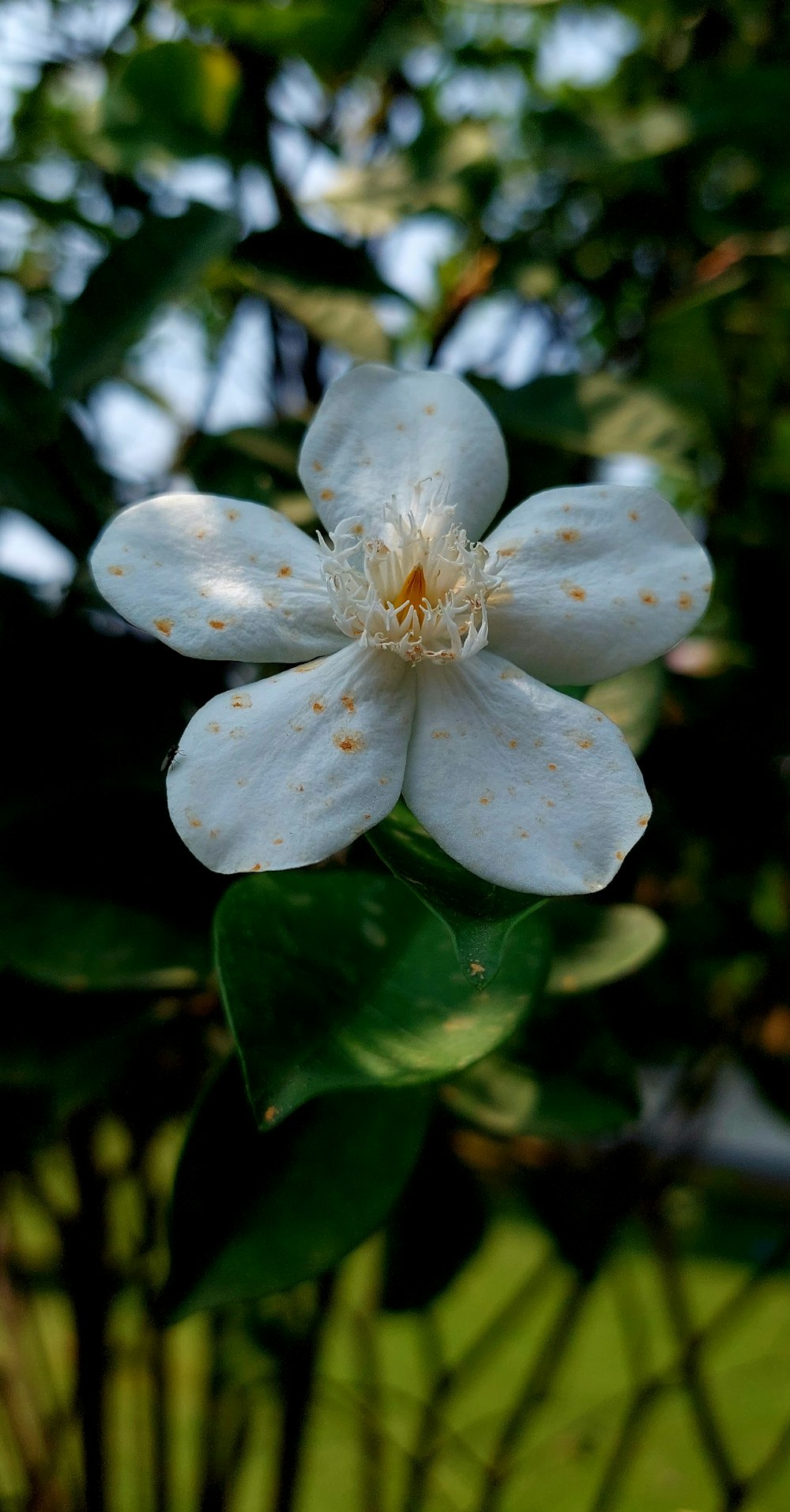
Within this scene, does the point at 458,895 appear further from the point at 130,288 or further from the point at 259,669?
the point at 130,288

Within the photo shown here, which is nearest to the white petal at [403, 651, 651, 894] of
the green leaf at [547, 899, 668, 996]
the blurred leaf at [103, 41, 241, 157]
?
the green leaf at [547, 899, 668, 996]

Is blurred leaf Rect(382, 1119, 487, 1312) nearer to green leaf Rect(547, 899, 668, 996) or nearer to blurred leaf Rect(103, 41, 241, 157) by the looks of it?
green leaf Rect(547, 899, 668, 996)

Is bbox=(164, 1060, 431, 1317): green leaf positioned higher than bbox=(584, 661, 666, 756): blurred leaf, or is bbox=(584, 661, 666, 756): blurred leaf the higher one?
bbox=(584, 661, 666, 756): blurred leaf

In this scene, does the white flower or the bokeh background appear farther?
the bokeh background

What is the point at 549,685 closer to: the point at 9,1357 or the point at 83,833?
the point at 83,833

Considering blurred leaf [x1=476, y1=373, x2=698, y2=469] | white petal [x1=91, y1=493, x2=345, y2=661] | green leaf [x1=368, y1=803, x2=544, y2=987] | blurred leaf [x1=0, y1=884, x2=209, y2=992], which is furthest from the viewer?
blurred leaf [x1=476, y1=373, x2=698, y2=469]

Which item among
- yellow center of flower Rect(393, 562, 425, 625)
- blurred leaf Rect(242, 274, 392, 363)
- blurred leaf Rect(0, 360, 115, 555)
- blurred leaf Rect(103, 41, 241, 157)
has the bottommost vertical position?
blurred leaf Rect(0, 360, 115, 555)
